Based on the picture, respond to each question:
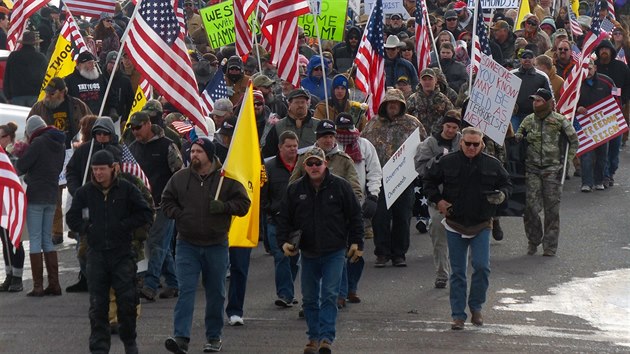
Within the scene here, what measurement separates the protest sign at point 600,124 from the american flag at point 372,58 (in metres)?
3.65

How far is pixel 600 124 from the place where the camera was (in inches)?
845

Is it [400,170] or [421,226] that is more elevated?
[400,170]

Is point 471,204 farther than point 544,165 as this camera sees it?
No

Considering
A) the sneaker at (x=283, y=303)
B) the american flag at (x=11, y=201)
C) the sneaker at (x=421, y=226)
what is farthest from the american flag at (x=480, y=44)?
the american flag at (x=11, y=201)

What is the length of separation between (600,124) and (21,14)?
25.9ft

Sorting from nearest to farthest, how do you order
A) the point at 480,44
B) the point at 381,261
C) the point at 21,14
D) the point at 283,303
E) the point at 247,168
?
1. the point at 247,168
2. the point at 283,303
3. the point at 381,261
4. the point at 480,44
5. the point at 21,14

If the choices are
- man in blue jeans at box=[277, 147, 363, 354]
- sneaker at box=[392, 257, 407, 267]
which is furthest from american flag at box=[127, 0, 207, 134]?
sneaker at box=[392, 257, 407, 267]

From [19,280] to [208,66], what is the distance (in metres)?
7.58

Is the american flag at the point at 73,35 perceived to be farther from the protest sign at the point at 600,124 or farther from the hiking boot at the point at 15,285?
the protest sign at the point at 600,124

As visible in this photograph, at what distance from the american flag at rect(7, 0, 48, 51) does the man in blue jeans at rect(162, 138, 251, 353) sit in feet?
30.1

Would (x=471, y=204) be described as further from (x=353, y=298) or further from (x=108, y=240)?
(x=108, y=240)

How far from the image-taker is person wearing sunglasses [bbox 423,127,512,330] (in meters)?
13.9

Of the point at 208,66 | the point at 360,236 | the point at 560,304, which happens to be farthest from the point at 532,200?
the point at 208,66

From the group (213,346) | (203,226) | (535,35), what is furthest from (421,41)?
(213,346)
